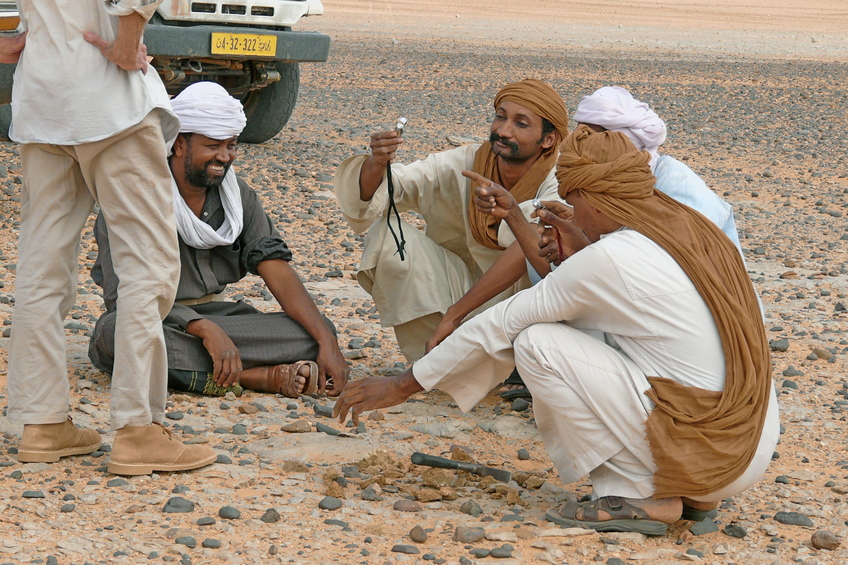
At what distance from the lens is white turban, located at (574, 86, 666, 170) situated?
13.7 ft

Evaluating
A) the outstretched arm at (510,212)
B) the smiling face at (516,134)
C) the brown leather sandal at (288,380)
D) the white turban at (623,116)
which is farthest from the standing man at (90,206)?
the white turban at (623,116)

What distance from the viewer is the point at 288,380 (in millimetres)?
4453

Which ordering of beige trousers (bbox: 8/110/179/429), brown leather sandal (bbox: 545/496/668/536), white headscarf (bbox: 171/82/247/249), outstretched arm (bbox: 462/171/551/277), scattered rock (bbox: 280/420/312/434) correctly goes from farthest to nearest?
white headscarf (bbox: 171/82/247/249) → scattered rock (bbox: 280/420/312/434) → outstretched arm (bbox: 462/171/551/277) → beige trousers (bbox: 8/110/179/429) → brown leather sandal (bbox: 545/496/668/536)

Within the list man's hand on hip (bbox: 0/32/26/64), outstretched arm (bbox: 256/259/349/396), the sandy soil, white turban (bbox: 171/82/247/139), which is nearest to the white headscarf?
white turban (bbox: 171/82/247/139)

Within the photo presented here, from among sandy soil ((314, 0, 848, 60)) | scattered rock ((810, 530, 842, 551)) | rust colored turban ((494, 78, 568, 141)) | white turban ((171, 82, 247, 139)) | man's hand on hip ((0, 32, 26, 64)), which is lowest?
sandy soil ((314, 0, 848, 60))

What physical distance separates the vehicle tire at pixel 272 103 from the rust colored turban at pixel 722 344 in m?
6.22

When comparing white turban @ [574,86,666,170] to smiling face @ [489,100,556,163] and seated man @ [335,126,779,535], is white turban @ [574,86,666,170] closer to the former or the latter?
smiling face @ [489,100,556,163]

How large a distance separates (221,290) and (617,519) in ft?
7.02

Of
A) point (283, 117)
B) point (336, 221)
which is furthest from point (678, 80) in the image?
point (336, 221)

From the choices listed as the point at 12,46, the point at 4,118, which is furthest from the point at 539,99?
the point at 4,118

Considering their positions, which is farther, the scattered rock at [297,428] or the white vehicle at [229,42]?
the white vehicle at [229,42]

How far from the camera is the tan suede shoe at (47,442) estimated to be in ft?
11.5

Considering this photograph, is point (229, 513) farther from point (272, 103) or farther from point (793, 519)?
point (272, 103)

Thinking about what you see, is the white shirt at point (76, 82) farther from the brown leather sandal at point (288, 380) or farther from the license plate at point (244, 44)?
the license plate at point (244, 44)
